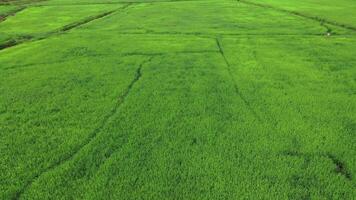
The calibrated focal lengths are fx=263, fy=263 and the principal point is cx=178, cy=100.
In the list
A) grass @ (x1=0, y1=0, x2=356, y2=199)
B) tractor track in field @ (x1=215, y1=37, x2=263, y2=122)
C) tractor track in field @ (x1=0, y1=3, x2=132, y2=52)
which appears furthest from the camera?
tractor track in field @ (x1=0, y1=3, x2=132, y2=52)

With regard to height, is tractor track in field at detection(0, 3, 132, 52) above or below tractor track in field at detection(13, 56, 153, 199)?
above

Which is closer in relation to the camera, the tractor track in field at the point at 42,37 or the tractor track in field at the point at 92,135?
the tractor track in field at the point at 92,135

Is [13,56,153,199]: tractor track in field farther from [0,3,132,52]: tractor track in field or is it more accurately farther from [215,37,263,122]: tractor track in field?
[0,3,132,52]: tractor track in field

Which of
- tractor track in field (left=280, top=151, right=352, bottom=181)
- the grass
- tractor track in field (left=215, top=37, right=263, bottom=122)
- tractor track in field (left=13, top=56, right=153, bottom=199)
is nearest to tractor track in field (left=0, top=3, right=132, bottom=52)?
the grass

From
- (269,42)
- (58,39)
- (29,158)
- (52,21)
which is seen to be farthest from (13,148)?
(52,21)

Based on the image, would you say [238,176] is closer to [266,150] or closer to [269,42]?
[266,150]

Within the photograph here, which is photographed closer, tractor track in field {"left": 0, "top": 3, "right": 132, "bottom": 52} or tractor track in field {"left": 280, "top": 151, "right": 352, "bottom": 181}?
tractor track in field {"left": 280, "top": 151, "right": 352, "bottom": 181}

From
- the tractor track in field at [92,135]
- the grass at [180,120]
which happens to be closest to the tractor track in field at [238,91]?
the grass at [180,120]

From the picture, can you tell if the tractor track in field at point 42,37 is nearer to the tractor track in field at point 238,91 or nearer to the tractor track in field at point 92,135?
the tractor track in field at point 92,135
